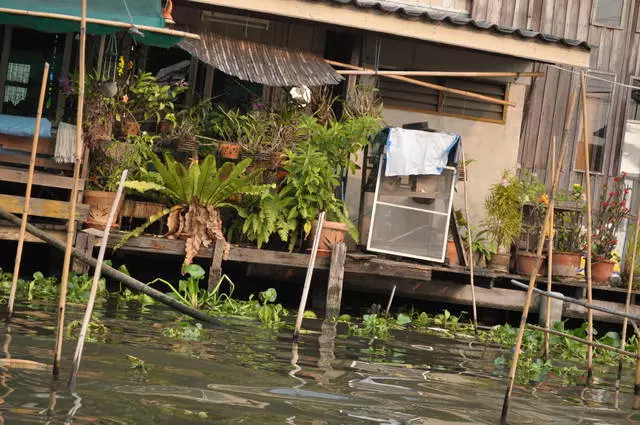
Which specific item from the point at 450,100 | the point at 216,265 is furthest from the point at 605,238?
the point at 216,265

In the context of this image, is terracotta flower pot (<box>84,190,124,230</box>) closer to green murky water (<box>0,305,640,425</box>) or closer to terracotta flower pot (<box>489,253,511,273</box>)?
green murky water (<box>0,305,640,425</box>)

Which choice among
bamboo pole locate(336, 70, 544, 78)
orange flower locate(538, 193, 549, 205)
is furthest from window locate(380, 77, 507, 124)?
orange flower locate(538, 193, 549, 205)

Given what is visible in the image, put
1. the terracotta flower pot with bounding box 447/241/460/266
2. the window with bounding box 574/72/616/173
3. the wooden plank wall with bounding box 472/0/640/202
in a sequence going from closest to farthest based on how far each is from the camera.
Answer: the terracotta flower pot with bounding box 447/241/460/266
the wooden plank wall with bounding box 472/0/640/202
the window with bounding box 574/72/616/173

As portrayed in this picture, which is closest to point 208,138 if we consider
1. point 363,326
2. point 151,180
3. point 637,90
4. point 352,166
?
point 151,180

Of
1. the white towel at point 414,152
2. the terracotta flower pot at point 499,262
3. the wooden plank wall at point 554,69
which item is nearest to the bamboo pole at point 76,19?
the white towel at point 414,152

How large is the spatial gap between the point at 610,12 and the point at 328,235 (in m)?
8.21

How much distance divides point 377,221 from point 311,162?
1398 millimetres

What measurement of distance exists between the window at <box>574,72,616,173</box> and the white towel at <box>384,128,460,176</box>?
5.36 m

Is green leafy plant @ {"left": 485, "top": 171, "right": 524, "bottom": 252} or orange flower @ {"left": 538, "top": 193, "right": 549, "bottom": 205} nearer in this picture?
green leafy plant @ {"left": 485, "top": 171, "right": 524, "bottom": 252}

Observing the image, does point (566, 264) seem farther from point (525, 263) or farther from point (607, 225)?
point (607, 225)

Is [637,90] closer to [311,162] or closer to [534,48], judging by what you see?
[534,48]

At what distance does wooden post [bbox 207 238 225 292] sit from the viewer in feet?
42.9

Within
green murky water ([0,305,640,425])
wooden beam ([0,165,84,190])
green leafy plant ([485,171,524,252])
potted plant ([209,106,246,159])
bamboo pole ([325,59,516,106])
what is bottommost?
green murky water ([0,305,640,425])

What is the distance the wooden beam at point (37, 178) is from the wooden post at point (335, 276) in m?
3.30
